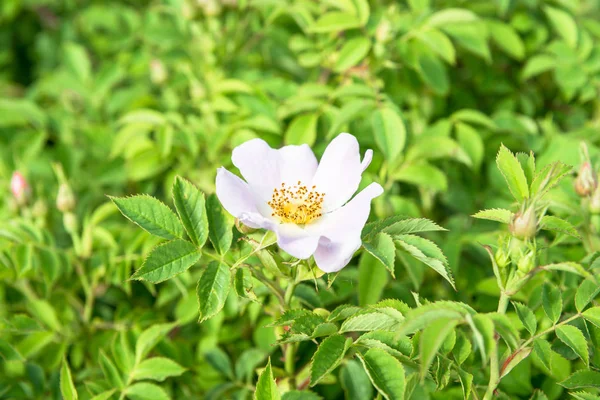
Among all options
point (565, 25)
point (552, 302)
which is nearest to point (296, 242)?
point (552, 302)

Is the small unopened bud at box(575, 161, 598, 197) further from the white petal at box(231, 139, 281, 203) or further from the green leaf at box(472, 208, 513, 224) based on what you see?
the white petal at box(231, 139, 281, 203)

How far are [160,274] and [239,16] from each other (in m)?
1.41

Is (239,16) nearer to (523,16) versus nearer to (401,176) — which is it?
(401,176)

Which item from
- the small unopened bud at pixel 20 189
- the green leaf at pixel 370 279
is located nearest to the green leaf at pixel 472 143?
the green leaf at pixel 370 279

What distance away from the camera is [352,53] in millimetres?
1954

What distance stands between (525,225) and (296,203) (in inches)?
19.0

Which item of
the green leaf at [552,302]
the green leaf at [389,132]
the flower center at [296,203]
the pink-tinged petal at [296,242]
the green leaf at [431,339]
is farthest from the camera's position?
the green leaf at [389,132]

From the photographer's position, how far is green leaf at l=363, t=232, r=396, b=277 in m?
1.10

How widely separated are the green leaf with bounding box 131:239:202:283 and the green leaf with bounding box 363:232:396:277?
0.34 m

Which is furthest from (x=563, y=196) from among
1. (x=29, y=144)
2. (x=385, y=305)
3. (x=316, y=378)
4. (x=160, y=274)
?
(x=29, y=144)

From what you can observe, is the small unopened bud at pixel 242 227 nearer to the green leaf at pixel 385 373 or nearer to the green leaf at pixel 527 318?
the green leaf at pixel 385 373

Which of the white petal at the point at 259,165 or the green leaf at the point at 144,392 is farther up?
the white petal at the point at 259,165

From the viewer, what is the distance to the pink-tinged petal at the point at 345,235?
1.11 meters

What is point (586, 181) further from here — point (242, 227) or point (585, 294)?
point (242, 227)
